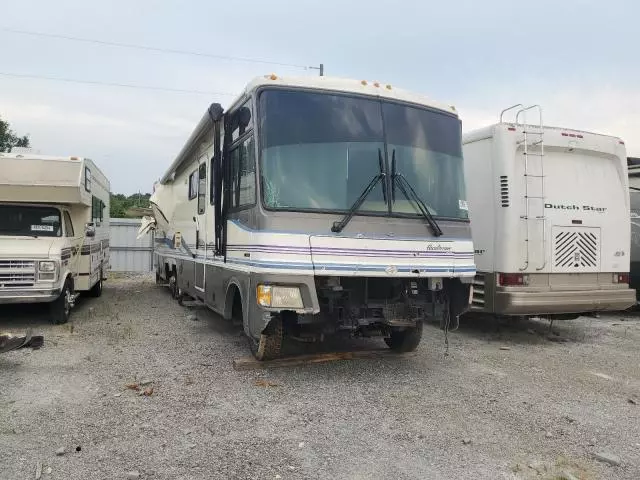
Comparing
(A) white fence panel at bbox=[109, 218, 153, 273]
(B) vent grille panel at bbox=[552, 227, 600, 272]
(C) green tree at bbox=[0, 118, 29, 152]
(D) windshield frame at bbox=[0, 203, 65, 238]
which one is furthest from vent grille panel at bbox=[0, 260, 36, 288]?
(C) green tree at bbox=[0, 118, 29, 152]

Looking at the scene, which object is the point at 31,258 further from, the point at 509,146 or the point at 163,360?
the point at 509,146

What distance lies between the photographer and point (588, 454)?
425cm

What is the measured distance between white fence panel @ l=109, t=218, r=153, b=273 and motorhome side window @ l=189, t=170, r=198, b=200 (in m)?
11.9

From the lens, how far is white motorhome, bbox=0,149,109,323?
27.4 ft

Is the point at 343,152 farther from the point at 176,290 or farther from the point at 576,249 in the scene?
the point at 176,290

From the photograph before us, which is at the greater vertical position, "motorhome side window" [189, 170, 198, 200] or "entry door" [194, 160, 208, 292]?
"motorhome side window" [189, 170, 198, 200]

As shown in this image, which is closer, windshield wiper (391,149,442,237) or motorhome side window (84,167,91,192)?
windshield wiper (391,149,442,237)

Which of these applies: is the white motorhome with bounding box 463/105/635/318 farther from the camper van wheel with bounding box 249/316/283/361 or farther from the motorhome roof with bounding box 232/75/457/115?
the camper van wheel with bounding box 249/316/283/361

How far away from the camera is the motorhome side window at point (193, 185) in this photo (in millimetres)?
9189

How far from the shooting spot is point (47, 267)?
848 centimetres

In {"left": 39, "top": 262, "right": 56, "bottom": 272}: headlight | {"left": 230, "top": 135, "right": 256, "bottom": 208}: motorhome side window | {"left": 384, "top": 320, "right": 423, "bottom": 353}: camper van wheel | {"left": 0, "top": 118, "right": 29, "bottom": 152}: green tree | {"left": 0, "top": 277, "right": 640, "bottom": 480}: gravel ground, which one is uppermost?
{"left": 0, "top": 118, "right": 29, "bottom": 152}: green tree

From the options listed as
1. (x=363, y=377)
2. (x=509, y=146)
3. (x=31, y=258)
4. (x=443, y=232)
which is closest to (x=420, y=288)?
(x=443, y=232)

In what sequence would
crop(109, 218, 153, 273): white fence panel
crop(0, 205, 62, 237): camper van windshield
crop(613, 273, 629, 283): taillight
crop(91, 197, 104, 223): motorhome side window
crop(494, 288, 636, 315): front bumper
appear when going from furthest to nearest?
crop(109, 218, 153, 273): white fence panel → crop(91, 197, 104, 223): motorhome side window → crop(0, 205, 62, 237): camper van windshield → crop(613, 273, 629, 283): taillight → crop(494, 288, 636, 315): front bumper

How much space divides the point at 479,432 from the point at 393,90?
3.57m
